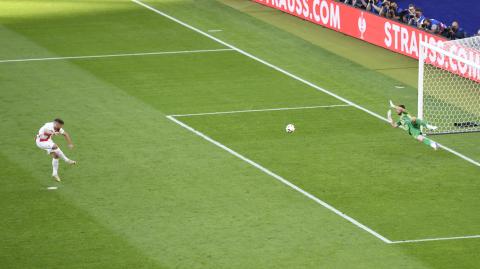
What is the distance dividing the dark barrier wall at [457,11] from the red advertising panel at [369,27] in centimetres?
344

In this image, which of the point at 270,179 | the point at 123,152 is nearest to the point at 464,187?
the point at 270,179

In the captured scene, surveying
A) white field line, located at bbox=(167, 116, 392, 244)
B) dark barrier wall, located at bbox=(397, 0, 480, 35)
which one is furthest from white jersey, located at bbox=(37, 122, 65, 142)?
dark barrier wall, located at bbox=(397, 0, 480, 35)

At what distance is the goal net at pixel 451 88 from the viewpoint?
104ft

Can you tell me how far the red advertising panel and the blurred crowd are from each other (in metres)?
0.34

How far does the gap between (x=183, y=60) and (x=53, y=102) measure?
6.74 metres

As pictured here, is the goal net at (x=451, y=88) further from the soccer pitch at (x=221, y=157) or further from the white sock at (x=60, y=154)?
the white sock at (x=60, y=154)

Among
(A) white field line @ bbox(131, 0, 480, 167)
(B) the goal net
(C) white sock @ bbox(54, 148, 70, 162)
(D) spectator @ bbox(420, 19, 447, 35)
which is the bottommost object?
(A) white field line @ bbox(131, 0, 480, 167)

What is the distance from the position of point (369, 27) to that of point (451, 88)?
746 cm

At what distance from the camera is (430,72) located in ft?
120

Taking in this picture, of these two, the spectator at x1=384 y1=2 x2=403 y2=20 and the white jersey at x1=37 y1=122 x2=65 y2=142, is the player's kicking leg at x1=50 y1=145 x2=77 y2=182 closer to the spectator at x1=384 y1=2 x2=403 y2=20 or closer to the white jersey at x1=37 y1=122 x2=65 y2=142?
the white jersey at x1=37 y1=122 x2=65 y2=142

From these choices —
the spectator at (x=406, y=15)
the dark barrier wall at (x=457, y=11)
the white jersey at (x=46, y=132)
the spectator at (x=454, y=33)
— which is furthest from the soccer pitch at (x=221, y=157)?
the dark barrier wall at (x=457, y=11)

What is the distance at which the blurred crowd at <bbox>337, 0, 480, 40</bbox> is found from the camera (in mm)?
37969

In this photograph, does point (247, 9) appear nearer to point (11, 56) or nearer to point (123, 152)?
point (11, 56)

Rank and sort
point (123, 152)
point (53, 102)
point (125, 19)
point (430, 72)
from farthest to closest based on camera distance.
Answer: point (125, 19) → point (430, 72) → point (53, 102) → point (123, 152)
